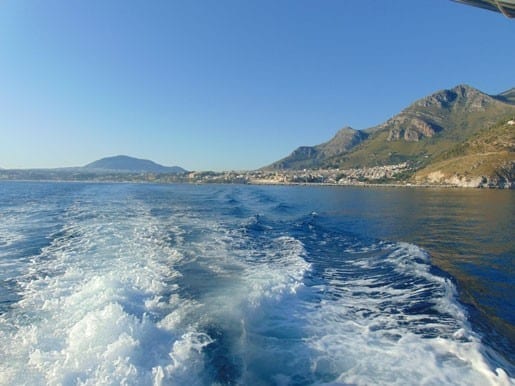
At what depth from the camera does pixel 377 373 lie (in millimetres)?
7863

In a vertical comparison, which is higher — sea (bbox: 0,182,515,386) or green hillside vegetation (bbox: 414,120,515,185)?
green hillside vegetation (bbox: 414,120,515,185)

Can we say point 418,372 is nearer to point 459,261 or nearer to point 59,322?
point 59,322

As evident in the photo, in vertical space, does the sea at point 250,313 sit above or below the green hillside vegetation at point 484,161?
below

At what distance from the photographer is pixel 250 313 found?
36.3 feet

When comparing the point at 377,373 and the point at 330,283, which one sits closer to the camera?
the point at 377,373

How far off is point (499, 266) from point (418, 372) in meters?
13.9

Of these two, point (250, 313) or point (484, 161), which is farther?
point (484, 161)

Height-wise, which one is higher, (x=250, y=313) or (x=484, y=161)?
(x=484, y=161)

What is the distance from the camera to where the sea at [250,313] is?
7.78 meters

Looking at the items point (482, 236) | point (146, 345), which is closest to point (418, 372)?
point (146, 345)

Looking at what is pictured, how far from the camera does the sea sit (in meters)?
7.78

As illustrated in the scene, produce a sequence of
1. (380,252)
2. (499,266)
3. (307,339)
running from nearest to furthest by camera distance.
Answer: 1. (307,339)
2. (499,266)
3. (380,252)

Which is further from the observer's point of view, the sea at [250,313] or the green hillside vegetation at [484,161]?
the green hillside vegetation at [484,161]

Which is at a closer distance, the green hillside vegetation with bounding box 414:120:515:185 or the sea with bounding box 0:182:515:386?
the sea with bounding box 0:182:515:386
